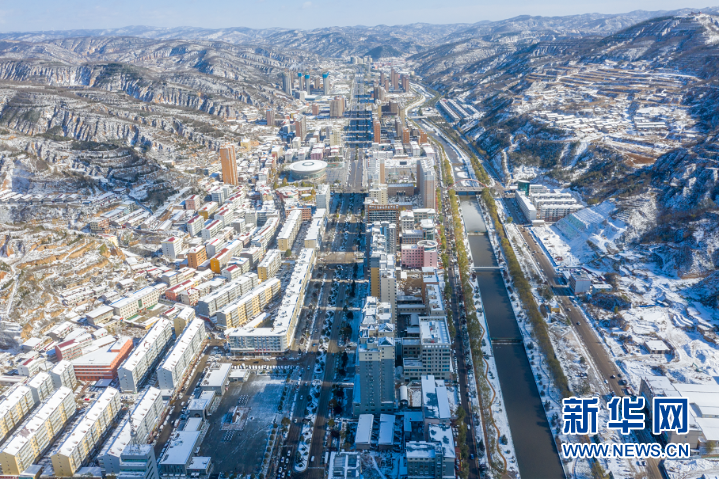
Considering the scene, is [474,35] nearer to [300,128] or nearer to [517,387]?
[300,128]

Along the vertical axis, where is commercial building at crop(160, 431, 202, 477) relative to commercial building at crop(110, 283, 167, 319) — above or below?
below

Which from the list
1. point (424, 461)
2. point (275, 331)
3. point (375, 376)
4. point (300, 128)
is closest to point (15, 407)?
point (275, 331)

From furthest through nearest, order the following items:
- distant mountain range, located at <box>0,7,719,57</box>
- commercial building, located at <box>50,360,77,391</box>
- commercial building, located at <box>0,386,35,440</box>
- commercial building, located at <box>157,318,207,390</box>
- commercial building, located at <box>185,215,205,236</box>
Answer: distant mountain range, located at <box>0,7,719,57</box> → commercial building, located at <box>185,215,205,236</box> → commercial building, located at <box>157,318,207,390</box> → commercial building, located at <box>50,360,77,391</box> → commercial building, located at <box>0,386,35,440</box>

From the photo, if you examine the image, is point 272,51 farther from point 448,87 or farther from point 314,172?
point 314,172

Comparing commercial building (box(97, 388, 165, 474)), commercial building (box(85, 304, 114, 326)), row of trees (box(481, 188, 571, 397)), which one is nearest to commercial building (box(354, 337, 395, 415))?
row of trees (box(481, 188, 571, 397))

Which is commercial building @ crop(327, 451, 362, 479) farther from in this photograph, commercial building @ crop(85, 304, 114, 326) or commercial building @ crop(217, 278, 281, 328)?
commercial building @ crop(85, 304, 114, 326)

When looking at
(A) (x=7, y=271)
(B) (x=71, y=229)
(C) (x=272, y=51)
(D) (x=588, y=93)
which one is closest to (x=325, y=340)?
(A) (x=7, y=271)
